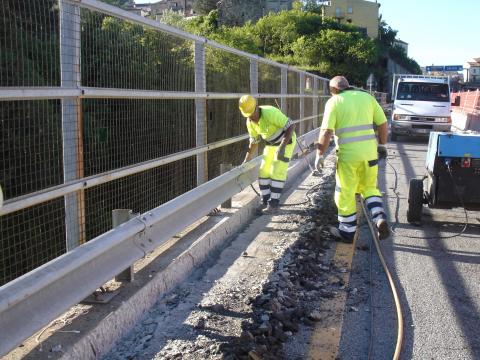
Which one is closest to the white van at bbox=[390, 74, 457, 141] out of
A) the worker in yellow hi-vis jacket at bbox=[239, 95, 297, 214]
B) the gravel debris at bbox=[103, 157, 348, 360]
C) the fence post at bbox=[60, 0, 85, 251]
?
the worker in yellow hi-vis jacket at bbox=[239, 95, 297, 214]

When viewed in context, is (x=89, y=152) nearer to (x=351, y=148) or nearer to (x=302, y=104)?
(x=351, y=148)

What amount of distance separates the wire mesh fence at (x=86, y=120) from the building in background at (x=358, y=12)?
79.3 meters

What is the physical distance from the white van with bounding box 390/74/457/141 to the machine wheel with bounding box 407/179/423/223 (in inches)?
562

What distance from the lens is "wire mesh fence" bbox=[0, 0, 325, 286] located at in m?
3.86

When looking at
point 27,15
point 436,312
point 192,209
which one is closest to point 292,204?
point 192,209

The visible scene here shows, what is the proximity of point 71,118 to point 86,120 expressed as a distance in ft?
3.24

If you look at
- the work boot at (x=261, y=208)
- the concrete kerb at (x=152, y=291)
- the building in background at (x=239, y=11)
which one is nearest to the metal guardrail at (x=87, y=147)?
the concrete kerb at (x=152, y=291)

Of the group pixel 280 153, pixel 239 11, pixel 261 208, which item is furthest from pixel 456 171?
pixel 239 11

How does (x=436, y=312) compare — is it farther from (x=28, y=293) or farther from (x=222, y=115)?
(x=222, y=115)

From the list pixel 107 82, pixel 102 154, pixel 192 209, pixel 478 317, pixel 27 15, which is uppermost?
pixel 27 15

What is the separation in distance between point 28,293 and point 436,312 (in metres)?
3.23

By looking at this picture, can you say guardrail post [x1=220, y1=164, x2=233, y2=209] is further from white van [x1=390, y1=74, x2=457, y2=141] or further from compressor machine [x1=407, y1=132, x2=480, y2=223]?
white van [x1=390, y1=74, x2=457, y2=141]

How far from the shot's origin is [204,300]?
4625mm

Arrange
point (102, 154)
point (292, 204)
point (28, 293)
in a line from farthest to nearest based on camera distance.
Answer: point (292, 204) → point (102, 154) → point (28, 293)
